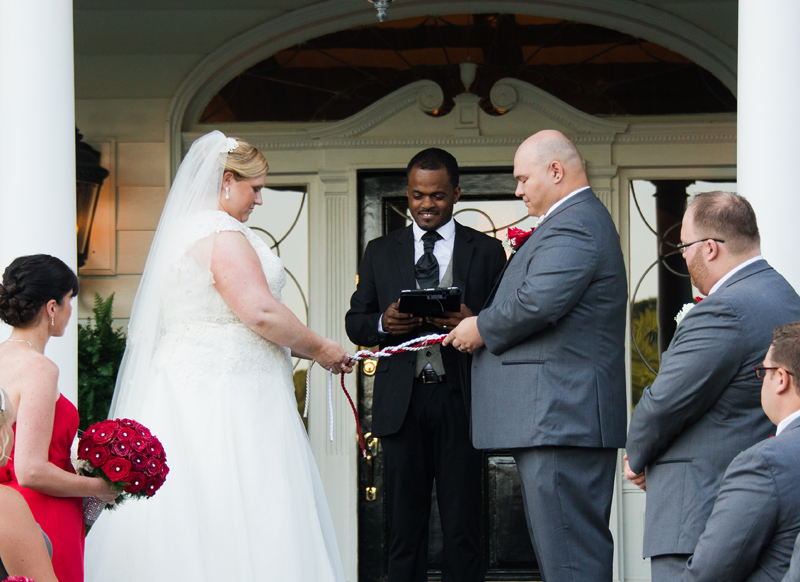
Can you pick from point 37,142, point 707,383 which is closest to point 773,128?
point 707,383

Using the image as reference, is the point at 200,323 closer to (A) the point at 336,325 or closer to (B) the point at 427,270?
(B) the point at 427,270

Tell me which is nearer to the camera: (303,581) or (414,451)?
(303,581)

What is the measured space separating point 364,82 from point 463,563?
324 centimetres

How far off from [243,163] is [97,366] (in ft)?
→ 6.45

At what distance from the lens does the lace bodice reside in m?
3.42

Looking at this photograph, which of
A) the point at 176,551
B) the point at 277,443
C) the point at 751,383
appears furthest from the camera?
the point at 277,443

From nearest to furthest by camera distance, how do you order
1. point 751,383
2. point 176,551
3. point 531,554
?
point 751,383 < point 176,551 < point 531,554

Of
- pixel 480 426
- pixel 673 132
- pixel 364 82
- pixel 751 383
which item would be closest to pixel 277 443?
pixel 480 426

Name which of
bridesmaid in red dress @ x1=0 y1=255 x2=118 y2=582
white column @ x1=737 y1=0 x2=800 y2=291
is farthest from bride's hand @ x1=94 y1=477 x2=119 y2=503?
white column @ x1=737 y1=0 x2=800 y2=291

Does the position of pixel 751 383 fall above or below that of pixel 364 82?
below

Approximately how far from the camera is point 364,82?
5.84m

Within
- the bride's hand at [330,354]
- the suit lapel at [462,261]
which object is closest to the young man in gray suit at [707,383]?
the bride's hand at [330,354]

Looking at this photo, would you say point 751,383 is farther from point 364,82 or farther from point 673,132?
point 364,82

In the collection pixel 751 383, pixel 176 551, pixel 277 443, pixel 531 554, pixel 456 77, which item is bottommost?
pixel 531 554
